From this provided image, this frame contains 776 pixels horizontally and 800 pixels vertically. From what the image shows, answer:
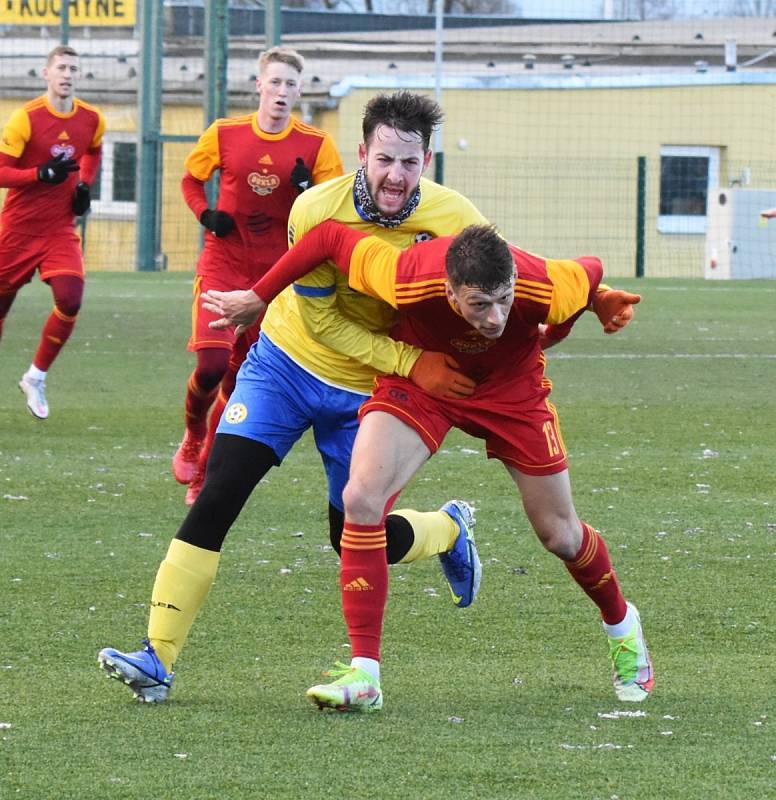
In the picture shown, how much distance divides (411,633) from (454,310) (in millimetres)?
1487

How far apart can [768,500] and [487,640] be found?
327 centimetres

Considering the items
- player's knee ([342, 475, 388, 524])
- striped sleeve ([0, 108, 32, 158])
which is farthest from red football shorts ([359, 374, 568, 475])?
striped sleeve ([0, 108, 32, 158])

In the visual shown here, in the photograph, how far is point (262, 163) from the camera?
358 inches

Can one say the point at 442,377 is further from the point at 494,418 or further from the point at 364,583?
the point at 364,583

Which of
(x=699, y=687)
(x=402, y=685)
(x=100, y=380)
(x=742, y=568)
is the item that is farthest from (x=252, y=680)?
(x=100, y=380)

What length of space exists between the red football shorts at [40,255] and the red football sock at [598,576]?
22.2 feet

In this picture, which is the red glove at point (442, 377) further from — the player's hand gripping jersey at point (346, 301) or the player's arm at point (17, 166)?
the player's arm at point (17, 166)

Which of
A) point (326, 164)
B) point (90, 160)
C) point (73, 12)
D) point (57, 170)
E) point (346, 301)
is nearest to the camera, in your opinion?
point (346, 301)

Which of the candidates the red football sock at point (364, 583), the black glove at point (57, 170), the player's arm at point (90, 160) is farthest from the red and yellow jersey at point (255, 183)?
the red football sock at point (364, 583)

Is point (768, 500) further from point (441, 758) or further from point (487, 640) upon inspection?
point (441, 758)

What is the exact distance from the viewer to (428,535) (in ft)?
20.8

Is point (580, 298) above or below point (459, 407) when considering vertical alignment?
above

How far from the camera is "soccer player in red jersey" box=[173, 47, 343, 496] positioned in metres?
8.96

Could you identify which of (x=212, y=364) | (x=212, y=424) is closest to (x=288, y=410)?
(x=212, y=424)
